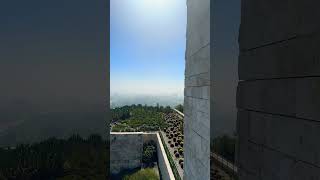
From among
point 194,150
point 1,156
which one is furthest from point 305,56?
point 194,150

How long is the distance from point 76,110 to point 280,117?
9.81 feet

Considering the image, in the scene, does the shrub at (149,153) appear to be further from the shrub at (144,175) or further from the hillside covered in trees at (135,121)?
the hillside covered in trees at (135,121)

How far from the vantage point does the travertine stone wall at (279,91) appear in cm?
230

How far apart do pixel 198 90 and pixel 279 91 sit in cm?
405

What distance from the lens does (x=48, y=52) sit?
4.38 m

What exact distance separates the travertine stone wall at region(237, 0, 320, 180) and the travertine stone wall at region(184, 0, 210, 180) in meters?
2.25

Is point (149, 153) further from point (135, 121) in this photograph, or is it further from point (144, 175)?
point (135, 121)

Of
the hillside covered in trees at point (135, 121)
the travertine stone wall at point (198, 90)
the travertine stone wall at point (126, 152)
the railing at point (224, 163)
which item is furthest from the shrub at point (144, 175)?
the railing at point (224, 163)

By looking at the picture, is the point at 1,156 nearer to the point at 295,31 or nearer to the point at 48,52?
the point at 48,52

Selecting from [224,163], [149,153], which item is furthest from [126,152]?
[224,163]

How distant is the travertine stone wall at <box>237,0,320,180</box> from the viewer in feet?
7.56

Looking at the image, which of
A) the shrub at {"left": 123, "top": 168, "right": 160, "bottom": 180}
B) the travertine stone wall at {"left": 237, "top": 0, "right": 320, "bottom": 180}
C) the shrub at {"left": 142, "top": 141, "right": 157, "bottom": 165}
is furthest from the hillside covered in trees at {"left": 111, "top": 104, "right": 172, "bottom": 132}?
the travertine stone wall at {"left": 237, "top": 0, "right": 320, "bottom": 180}

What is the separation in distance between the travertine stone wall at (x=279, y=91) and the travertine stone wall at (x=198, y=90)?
7.39ft

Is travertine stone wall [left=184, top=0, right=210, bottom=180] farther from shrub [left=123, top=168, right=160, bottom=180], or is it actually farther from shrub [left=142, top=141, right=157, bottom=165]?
shrub [left=142, top=141, right=157, bottom=165]
